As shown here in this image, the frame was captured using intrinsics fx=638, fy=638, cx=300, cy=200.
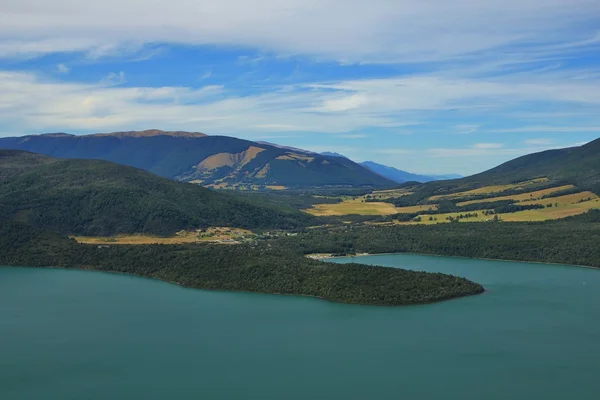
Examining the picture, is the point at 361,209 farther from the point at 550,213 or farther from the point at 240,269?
the point at 240,269

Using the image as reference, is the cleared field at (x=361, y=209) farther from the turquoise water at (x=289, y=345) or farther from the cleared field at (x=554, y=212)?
the turquoise water at (x=289, y=345)

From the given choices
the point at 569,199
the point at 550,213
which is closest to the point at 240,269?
the point at 550,213

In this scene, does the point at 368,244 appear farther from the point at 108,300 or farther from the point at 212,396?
the point at 212,396

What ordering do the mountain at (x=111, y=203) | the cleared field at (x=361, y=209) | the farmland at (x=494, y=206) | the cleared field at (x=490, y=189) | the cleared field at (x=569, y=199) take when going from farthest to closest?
the cleared field at (x=490, y=189) < the cleared field at (x=361, y=209) < the cleared field at (x=569, y=199) < the farmland at (x=494, y=206) < the mountain at (x=111, y=203)

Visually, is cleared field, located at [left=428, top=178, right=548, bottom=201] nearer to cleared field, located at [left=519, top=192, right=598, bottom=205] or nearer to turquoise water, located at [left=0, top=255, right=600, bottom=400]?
cleared field, located at [left=519, top=192, right=598, bottom=205]

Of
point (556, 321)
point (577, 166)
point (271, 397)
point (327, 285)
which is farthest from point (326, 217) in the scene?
point (271, 397)

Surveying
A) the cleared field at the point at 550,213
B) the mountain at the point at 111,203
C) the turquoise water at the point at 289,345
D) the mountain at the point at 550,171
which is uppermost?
the mountain at the point at 550,171

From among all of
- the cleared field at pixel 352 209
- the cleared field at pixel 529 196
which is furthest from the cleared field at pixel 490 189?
the cleared field at pixel 352 209

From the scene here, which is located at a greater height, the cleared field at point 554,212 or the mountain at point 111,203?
the cleared field at point 554,212

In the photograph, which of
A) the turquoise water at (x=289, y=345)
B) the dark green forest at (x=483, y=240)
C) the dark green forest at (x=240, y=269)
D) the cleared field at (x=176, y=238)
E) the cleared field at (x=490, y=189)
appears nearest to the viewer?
the turquoise water at (x=289, y=345)
